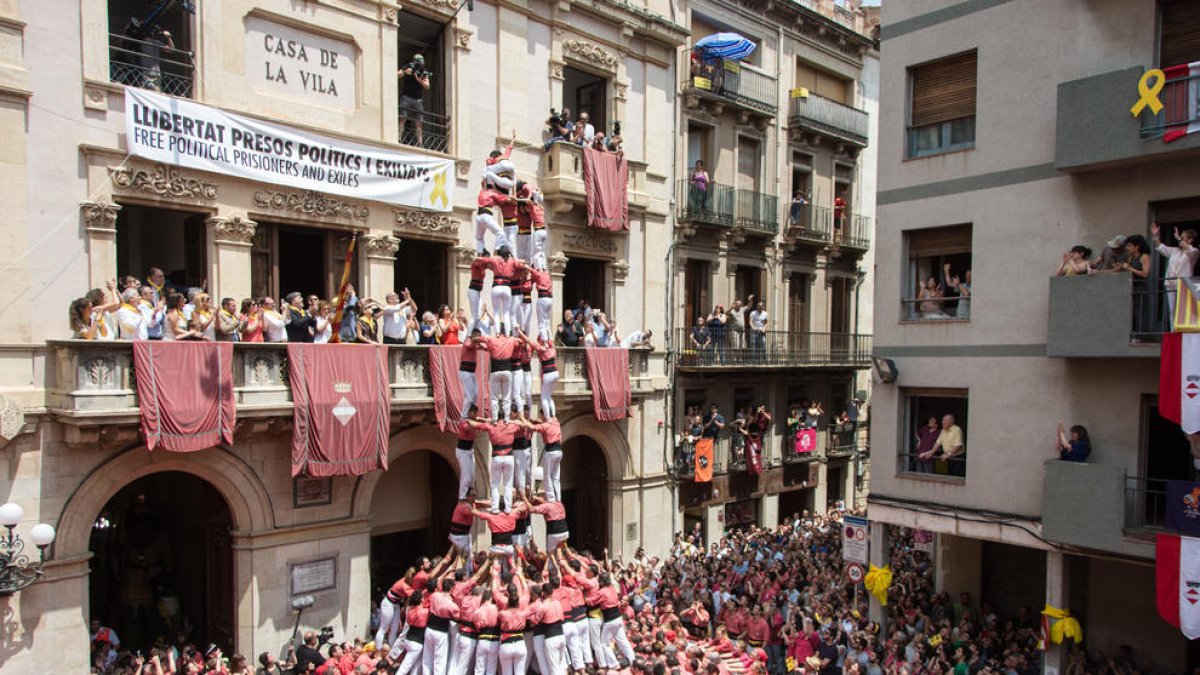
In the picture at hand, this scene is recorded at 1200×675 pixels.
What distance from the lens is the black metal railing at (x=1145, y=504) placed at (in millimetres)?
14641

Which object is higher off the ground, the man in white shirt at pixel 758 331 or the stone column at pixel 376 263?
the stone column at pixel 376 263

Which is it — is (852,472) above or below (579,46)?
below

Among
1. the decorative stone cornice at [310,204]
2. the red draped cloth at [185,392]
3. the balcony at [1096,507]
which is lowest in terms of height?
the balcony at [1096,507]

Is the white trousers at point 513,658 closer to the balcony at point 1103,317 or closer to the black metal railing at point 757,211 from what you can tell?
the balcony at point 1103,317

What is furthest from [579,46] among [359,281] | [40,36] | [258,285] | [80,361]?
[80,361]

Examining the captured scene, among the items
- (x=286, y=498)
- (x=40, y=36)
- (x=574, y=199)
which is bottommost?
(x=286, y=498)

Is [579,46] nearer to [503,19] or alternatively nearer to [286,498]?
[503,19]

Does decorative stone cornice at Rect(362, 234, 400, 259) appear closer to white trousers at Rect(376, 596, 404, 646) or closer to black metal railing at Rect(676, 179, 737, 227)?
white trousers at Rect(376, 596, 404, 646)

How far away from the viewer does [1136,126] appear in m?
14.6

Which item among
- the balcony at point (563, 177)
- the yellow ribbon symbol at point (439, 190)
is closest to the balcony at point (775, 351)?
the balcony at point (563, 177)

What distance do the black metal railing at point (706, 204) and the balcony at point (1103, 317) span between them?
13231mm

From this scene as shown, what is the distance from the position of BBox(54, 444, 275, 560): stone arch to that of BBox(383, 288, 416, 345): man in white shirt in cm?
419

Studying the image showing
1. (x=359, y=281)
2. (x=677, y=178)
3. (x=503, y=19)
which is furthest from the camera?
(x=677, y=178)

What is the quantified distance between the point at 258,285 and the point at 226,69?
15.4ft
